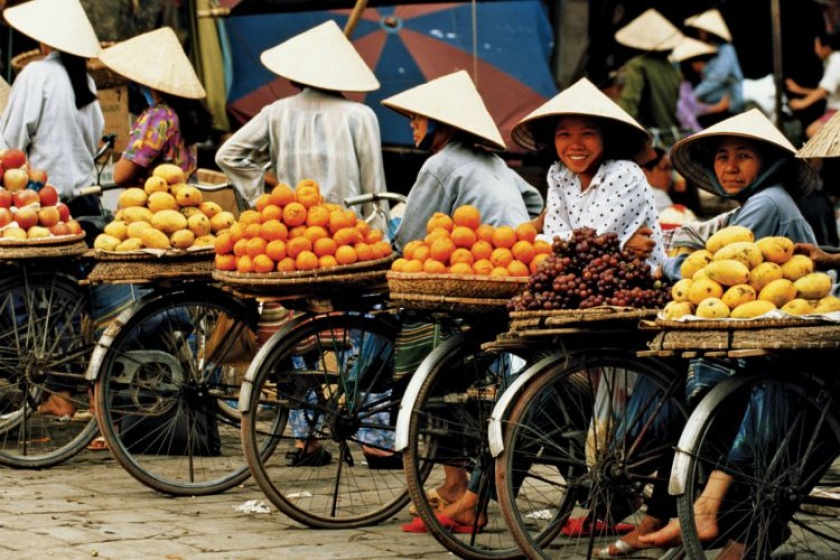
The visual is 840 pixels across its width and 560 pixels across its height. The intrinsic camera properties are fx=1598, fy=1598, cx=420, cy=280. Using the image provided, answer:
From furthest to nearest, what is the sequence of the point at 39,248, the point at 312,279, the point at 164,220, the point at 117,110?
the point at 117,110 → the point at 39,248 → the point at 164,220 → the point at 312,279

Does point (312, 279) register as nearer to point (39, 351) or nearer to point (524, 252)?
point (524, 252)

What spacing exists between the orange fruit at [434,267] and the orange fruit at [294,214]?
0.84m

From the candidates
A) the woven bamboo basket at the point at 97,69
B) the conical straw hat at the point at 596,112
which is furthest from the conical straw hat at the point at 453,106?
the woven bamboo basket at the point at 97,69

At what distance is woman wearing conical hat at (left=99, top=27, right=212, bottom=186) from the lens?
26.4 ft

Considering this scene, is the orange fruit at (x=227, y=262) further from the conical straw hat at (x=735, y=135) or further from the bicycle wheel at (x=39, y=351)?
the conical straw hat at (x=735, y=135)

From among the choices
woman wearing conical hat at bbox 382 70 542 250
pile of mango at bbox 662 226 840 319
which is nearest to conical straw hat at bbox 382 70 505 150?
woman wearing conical hat at bbox 382 70 542 250

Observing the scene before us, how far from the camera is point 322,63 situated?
306 inches

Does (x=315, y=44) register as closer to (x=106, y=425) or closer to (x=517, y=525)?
(x=106, y=425)

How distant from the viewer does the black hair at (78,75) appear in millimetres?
8547

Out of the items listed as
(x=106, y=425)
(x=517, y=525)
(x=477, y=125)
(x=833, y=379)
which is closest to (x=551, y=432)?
(x=517, y=525)

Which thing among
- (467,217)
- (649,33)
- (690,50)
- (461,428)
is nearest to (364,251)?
(467,217)

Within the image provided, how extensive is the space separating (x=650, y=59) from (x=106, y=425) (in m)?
6.75

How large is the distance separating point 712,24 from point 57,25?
6.26 metres

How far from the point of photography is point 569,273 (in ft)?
17.6
